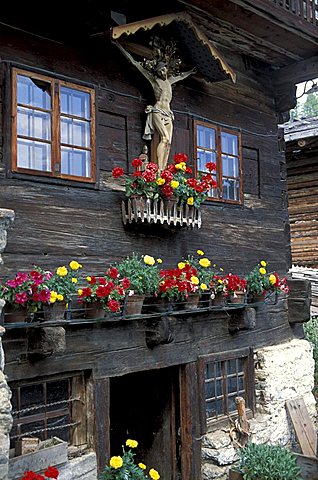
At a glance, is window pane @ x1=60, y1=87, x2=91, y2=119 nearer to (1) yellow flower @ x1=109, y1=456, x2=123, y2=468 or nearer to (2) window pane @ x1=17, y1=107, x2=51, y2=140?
(2) window pane @ x1=17, y1=107, x2=51, y2=140

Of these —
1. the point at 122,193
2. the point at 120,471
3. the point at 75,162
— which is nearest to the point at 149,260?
the point at 122,193

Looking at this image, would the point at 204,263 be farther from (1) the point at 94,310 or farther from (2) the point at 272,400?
(2) the point at 272,400

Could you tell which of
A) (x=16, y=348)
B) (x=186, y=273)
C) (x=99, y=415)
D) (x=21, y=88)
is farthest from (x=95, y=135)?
(x=99, y=415)

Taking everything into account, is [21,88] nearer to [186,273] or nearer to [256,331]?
[186,273]

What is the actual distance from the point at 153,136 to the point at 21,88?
5.67 ft

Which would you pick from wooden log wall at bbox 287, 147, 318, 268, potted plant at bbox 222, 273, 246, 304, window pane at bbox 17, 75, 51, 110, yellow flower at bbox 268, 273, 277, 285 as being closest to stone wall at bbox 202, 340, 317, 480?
yellow flower at bbox 268, 273, 277, 285

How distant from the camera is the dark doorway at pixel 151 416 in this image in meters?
7.26

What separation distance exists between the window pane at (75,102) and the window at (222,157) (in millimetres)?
A: 1753

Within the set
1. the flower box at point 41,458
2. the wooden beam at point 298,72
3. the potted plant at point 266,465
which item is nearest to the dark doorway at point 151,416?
the potted plant at point 266,465

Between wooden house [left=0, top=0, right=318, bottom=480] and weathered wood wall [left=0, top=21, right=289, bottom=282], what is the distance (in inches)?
0.6

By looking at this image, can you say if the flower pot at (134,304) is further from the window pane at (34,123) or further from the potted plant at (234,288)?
the window pane at (34,123)

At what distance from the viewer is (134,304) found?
6035 mm

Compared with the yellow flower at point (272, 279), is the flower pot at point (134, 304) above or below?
below

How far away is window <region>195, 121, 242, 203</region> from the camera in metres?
7.58
